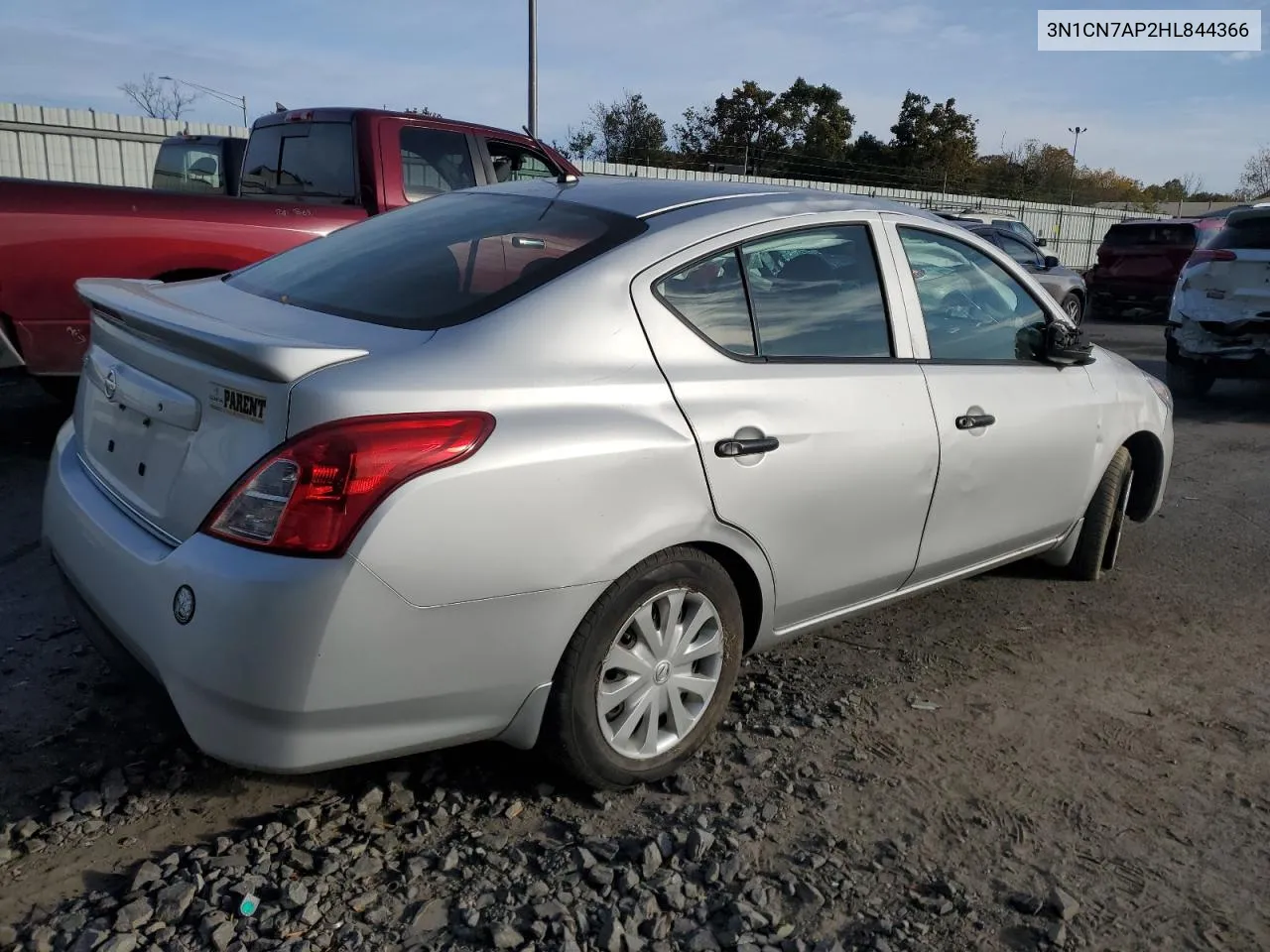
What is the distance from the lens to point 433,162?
7.22m

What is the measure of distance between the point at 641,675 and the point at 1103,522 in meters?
2.66

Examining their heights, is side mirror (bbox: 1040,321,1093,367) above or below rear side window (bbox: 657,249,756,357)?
below

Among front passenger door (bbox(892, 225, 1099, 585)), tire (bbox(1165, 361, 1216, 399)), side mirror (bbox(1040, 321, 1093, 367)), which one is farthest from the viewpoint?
tire (bbox(1165, 361, 1216, 399))

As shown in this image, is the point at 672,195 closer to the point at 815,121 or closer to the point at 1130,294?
the point at 1130,294

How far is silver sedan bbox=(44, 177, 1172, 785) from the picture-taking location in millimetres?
2371

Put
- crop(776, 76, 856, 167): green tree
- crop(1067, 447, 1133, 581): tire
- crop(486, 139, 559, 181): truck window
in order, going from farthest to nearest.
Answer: crop(776, 76, 856, 167): green tree < crop(486, 139, 559, 181): truck window < crop(1067, 447, 1133, 581): tire

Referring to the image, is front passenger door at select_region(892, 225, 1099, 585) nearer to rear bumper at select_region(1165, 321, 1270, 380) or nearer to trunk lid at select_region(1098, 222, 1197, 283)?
rear bumper at select_region(1165, 321, 1270, 380)

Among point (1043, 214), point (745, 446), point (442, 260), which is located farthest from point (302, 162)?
point (1043, 214)

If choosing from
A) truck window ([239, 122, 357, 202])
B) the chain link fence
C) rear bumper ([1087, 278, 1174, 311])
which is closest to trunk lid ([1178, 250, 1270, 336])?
truck window ([239, 122, 357, 202])

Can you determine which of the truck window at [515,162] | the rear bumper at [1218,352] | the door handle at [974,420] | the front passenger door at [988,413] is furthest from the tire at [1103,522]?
the rear bumper at [1218,352]

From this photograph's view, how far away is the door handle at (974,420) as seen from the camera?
3.63m

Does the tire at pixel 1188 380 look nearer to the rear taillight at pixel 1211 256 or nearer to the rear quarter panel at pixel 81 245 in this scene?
the rear taillight at pixel 1211 256

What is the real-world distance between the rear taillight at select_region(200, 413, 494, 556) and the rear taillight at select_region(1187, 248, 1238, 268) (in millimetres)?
8829

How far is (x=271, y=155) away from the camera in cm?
761
